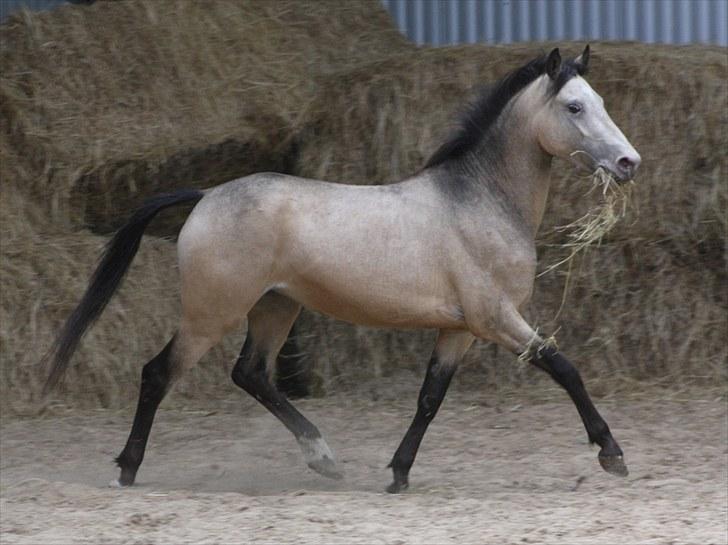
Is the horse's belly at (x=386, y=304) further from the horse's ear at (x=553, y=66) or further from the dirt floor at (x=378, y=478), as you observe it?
the horse's ear at (x=553, y=66)

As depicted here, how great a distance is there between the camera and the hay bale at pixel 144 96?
8375 millimetres

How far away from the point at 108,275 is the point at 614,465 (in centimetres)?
258

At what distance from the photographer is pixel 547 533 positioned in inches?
197

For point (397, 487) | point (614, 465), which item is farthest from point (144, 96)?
point (614, 465)

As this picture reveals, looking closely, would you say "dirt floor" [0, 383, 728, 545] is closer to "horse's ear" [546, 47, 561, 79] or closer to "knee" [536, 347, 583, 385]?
"knee" [536, 347, 583, 385]

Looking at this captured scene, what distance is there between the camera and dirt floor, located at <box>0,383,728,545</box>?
514 cm

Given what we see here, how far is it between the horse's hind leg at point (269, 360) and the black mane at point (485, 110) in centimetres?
103

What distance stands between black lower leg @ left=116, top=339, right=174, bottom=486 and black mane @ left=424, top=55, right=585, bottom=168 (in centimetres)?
162

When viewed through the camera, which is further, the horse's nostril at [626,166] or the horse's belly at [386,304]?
the horse's belly at [386,304]

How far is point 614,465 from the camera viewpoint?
601cm

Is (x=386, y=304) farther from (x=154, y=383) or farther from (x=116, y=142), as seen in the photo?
(x=116, y=142)

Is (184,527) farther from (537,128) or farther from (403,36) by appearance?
(403,36)

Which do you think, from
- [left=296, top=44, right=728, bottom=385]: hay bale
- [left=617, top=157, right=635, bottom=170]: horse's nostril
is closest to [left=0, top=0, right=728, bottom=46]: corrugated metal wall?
[left=296, top=44, right=728, bottom=385]: hay bale

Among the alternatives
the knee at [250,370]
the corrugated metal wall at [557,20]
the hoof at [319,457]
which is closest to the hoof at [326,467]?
the hoof at [319,457]
